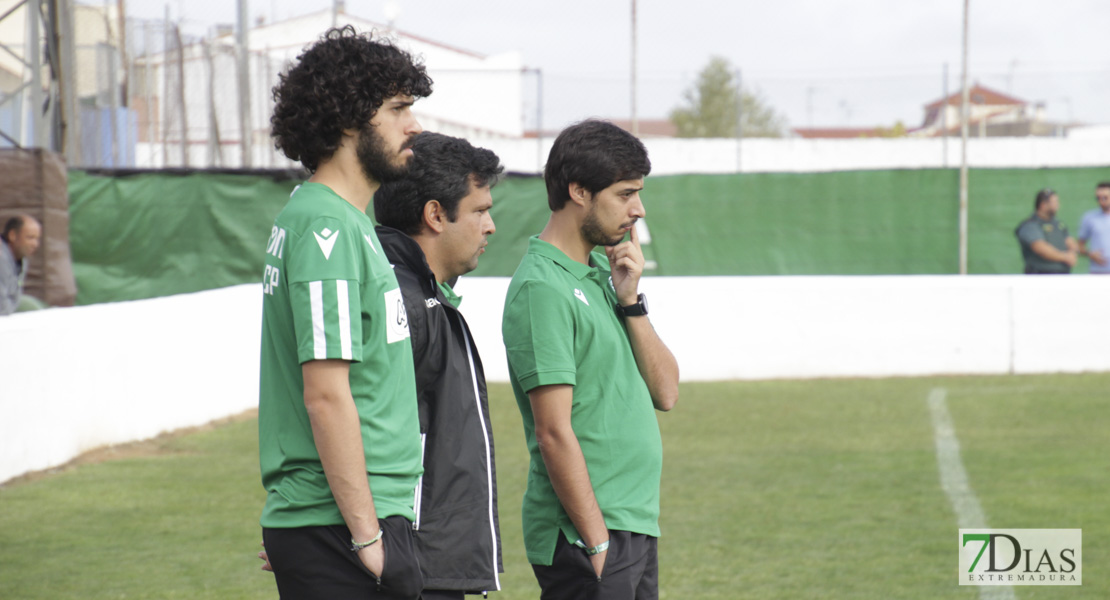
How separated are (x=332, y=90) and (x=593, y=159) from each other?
77 cm

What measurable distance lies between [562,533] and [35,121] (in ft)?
Answer: 34.4

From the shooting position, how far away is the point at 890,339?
12422 mm

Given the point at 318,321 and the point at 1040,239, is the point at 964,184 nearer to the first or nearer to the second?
the point at 1040,239

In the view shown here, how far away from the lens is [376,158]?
2.44m

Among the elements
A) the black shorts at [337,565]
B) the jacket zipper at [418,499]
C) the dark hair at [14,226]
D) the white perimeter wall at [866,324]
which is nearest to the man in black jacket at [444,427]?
the jacket zipper at [418,499]

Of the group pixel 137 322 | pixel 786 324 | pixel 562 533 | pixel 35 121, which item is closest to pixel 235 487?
pixel 137 322

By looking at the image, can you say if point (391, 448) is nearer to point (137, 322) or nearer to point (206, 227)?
point (137, 322)

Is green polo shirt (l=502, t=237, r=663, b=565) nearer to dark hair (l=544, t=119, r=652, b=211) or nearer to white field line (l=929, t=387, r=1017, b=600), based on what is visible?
dark hair (l=544, t=119, r=652, b=211)

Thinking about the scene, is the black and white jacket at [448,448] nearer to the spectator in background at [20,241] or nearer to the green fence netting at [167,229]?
the spectator in background at [20,241]

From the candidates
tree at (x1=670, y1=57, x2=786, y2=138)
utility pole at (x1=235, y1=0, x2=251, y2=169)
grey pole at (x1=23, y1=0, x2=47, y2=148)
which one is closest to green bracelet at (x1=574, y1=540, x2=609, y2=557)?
grey pole at (x1=23, y1=0, x2=47, y2=148)

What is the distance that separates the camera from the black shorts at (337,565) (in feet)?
7.47

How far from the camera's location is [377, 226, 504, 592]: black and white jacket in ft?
8.47

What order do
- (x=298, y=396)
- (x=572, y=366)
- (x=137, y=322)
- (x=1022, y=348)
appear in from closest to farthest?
(x=298, y=396)
(x=572, y=366)
(x=137, y=322)
(x=1022, y=348)

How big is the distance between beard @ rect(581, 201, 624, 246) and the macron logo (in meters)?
0.88
